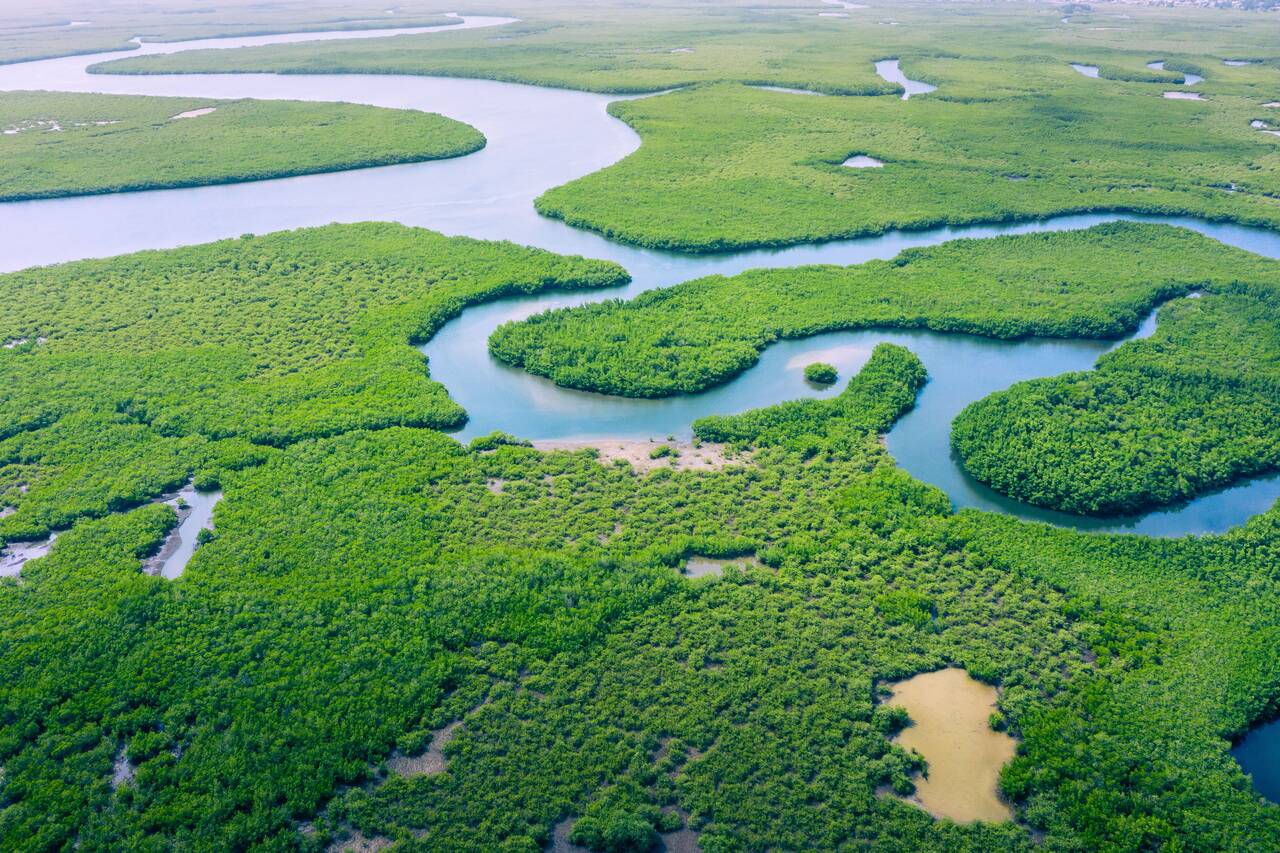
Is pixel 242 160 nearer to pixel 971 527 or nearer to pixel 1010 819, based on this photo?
pixel 971 527

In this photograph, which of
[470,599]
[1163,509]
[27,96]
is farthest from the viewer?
Answer: [27,96]

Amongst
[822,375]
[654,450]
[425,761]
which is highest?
[822,375]

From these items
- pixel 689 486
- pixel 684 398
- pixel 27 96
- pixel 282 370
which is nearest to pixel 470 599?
pixel 689 486

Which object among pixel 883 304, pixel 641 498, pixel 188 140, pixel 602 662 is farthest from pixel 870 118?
pixel 602 662

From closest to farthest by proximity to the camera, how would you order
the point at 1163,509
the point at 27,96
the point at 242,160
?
the point at 1163,509
the point at 242,160
the point at 27,96

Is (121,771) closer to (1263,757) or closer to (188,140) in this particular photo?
(1263,757)

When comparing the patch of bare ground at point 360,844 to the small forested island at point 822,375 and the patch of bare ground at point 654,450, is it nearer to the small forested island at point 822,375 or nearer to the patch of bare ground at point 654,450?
the patch of bare ground at point 654,450
